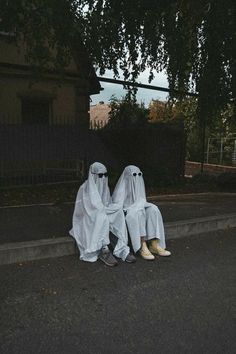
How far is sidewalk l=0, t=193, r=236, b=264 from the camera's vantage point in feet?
19.0

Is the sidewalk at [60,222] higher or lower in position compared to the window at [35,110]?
lower

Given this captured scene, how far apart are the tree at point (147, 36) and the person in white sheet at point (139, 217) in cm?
279

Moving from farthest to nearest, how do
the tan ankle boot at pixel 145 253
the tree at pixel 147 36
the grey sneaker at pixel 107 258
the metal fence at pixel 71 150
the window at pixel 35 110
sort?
the window at pixel 35 110 < the metal fence at pixel 71 150 < the tree at pixel 147 36 < the tan ankle boot at pixel 145 253 < the grey sneaker at pixel 107 258

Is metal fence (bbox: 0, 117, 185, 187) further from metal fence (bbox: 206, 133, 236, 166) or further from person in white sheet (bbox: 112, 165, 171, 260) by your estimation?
metal fence (bbox: 206, 133, 236, 166)

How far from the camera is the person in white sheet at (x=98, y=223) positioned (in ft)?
18.3

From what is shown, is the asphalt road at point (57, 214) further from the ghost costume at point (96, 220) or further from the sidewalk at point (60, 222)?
the ghost costume at point (96, 220)

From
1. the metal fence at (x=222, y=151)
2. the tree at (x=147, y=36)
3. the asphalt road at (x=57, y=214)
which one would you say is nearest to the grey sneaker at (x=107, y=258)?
the asphalt road at (x=57, y=214)

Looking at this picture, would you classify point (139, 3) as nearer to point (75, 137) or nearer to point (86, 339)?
point (75, 137)

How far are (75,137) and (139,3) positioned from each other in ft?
13.8

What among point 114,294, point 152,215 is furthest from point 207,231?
point 114,294

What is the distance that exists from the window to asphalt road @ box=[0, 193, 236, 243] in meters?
5.60

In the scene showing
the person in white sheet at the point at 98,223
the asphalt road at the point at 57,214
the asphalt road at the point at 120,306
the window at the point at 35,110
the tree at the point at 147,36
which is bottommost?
the asphalt road at the point at 120,306

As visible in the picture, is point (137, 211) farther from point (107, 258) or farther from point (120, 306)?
point (120, 306)

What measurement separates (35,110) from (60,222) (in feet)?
25.9
